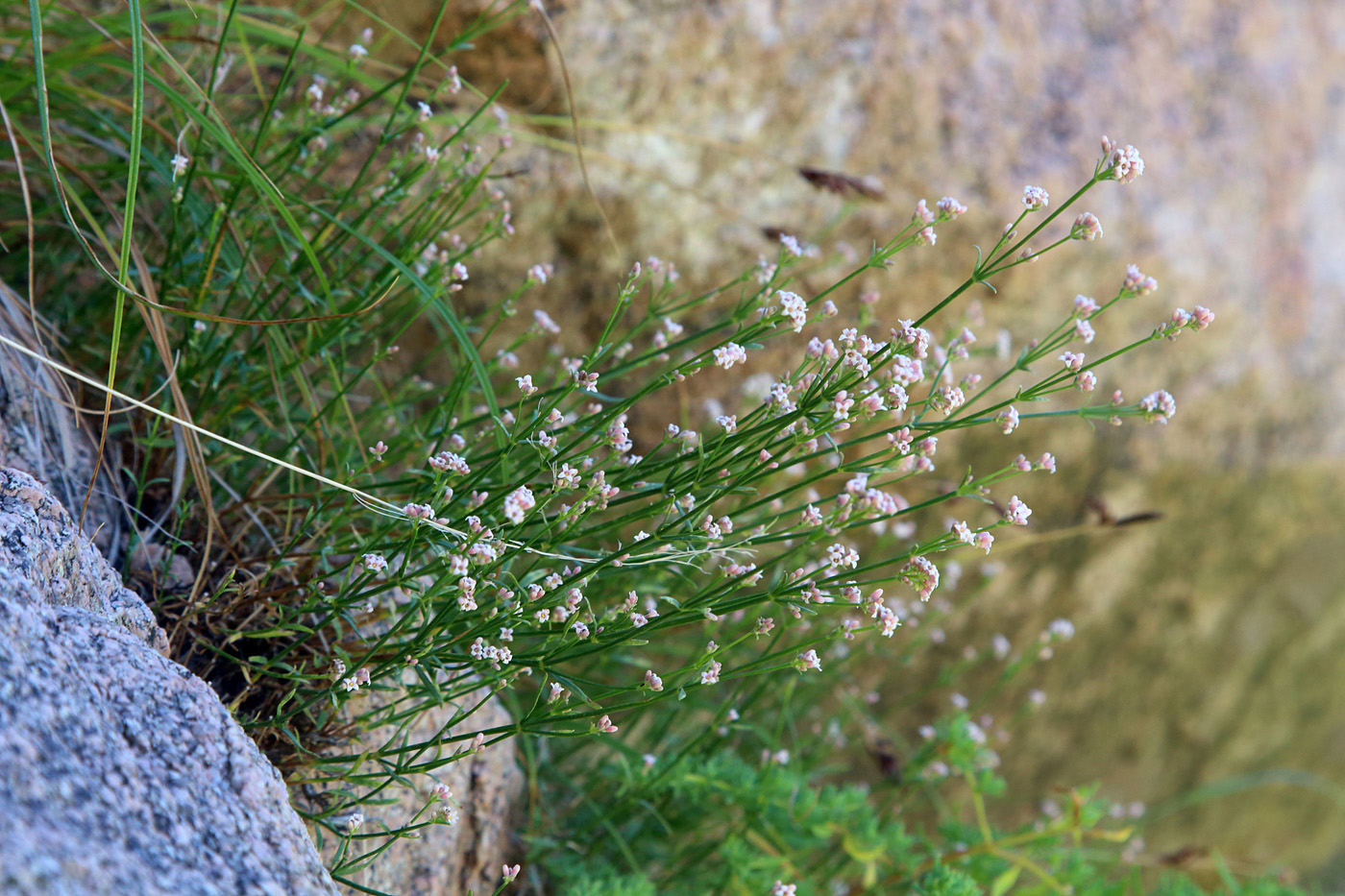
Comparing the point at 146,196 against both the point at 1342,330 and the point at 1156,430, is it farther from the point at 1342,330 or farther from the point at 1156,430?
the point at 1342,330

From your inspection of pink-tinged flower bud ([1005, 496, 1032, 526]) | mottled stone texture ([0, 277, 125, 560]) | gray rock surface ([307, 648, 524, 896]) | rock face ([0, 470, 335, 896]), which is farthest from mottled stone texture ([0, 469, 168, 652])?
pink-tinged flower bud ([1005, 496, 1032, 526])

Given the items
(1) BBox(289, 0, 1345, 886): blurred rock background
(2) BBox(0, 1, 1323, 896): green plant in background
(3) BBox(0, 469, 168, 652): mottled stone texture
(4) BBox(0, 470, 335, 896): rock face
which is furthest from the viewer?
(1) BBox(289, 0, 1345, 886): blurred rock background

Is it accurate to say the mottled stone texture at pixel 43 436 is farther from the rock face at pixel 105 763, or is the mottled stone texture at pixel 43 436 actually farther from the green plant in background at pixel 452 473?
the rock face at pixel 105 763

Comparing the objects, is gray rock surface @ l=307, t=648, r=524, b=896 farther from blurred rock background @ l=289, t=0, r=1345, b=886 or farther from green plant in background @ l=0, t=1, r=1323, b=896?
blurred rock background @ l=289, t=0, r=1345, b=886

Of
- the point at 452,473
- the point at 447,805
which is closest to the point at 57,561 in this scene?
the point at 452,473

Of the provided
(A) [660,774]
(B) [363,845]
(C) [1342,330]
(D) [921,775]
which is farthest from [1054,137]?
(B) [363,845]
